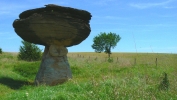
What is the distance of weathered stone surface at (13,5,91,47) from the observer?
54.2ft

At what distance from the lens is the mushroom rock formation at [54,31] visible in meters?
16.6

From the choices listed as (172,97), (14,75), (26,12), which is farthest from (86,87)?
(14,75)

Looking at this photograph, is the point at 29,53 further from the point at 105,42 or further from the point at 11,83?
the point at 105,42

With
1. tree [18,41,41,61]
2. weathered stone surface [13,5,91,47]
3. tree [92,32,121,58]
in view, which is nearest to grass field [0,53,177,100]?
weathered stone surface [13,5,91,47]

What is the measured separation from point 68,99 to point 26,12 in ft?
31.0

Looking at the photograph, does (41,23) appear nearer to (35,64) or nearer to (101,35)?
(35,64)

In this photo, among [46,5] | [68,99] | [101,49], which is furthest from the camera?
[101,49]

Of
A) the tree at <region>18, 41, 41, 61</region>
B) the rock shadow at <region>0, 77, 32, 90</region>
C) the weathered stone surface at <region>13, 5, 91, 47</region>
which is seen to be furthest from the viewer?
the tree at <region>18, 41, 41, 61</region>

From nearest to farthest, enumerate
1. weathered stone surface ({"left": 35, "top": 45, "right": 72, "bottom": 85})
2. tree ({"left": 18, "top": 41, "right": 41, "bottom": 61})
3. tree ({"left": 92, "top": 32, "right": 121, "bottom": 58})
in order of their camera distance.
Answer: weathered stone surface ({"left": 35, "top": 45, "right": 72, "bottom": 85}) → tree ({"left": 18, "top": 41, "right": 41, "bottom": 61}) → tree ({"left": 92, "top": 32, "right": 121, "bottom": 58})

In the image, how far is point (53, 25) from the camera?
54.4 feet

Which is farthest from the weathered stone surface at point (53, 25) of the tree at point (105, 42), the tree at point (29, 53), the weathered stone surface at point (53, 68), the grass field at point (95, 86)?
the tree at point (105, 42)

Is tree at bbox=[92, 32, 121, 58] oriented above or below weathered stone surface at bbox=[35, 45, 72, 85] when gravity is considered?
above

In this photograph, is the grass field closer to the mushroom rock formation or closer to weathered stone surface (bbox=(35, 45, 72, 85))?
weathered stone surface (bbox=(35, 45, 72, 85))

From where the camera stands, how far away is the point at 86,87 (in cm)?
1134
